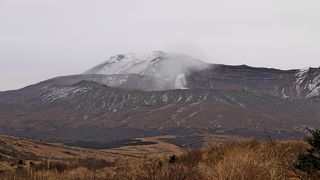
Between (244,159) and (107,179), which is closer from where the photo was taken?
(244,159)

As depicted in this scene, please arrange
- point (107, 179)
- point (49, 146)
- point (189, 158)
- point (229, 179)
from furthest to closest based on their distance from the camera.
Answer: point (49, 146) < point (189, 158) < point (107, 179) < point (229, 179)

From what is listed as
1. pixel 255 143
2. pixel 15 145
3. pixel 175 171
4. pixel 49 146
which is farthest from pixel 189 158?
pixel 49 146

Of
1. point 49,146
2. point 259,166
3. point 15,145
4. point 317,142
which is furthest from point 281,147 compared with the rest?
point 49,146

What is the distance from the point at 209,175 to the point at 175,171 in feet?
2.87

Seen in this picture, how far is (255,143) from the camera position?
18.9 meters

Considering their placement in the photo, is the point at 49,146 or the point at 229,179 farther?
the point at 49,146

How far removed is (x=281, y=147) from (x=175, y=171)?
564 centimetres

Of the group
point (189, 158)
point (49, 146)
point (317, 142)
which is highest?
point (317, 142)

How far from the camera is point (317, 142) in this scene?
12.0m

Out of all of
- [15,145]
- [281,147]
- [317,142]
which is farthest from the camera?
[15,145]

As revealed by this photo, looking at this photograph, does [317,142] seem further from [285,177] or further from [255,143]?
[255,143]

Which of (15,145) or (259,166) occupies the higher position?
(259,166)

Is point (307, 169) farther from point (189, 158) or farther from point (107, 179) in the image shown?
point (189, 158)

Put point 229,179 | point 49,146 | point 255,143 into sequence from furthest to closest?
point 49,146 < point 255,143 < point 229,179
